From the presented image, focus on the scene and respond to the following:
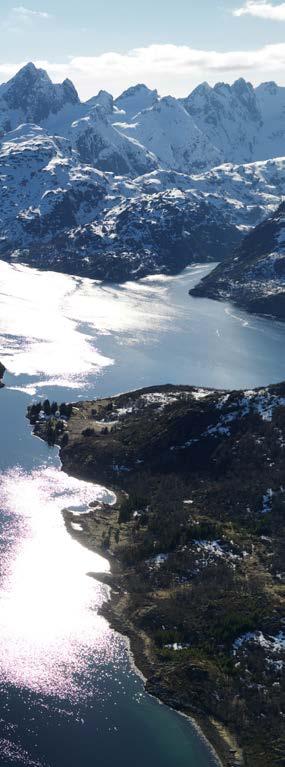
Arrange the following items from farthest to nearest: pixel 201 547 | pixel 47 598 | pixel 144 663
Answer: pixel 201 547
pixel 47 598
pixel 144 663

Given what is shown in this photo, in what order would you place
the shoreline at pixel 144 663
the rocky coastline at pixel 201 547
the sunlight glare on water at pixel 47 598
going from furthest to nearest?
the sunlight glare on water at pixel 47 598 < the rocky coastline at pixel 201 547 < the shoreline at pixel 144 663

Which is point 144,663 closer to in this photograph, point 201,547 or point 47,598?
point 47,598

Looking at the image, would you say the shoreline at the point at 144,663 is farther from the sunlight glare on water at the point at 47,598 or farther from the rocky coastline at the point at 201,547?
the sunlight glare on water at the point at 47,598

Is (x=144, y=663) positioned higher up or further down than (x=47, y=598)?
further down

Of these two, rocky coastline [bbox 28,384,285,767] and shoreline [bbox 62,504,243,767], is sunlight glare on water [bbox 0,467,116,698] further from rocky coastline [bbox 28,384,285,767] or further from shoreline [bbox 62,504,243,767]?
rocky coastline [bbox 28,384,285,767]

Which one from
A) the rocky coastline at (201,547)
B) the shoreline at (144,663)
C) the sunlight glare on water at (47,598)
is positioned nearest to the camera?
the shoreline at (144,663)

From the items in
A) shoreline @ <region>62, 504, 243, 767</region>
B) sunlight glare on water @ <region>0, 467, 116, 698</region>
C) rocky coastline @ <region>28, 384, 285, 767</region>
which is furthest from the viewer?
sunlight glare on water @ <region>0, 467, 116, 698</region>

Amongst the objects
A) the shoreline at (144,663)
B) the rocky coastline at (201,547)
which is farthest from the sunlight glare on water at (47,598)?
the rocky coastline at (201,547)

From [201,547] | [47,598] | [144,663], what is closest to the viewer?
[144,663]

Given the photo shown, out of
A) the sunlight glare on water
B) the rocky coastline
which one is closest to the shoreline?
the rocky coastline

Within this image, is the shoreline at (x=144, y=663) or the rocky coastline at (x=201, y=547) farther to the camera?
the rocky coastline at (x=201, y=547)

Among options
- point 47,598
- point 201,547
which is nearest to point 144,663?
point 47,598

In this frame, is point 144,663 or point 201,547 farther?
point 201,547
